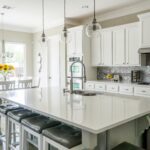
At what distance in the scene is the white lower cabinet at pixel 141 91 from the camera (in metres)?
3.78

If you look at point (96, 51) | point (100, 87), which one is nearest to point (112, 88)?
point (100, 87)

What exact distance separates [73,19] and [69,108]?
4.50m

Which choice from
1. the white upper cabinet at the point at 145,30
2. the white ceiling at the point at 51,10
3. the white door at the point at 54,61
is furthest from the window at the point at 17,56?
Result: the white upper cabinet at the point at 145,30

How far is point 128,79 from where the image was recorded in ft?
15.7

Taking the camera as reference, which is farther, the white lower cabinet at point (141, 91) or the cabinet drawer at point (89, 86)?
the cabinet drawer at point (89, 86)

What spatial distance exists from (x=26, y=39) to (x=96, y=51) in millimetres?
3220

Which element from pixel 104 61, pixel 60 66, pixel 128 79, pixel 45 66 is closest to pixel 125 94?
pixel 128 79

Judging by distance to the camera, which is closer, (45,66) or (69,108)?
(69,108)

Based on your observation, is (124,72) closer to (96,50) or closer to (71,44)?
(96,50)

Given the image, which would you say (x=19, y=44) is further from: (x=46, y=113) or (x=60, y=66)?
(x=46, y=113)

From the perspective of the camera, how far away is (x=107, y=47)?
4918 mm

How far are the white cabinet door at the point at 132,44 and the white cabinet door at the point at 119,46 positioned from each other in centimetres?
13

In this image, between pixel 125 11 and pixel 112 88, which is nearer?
pixel 112 88

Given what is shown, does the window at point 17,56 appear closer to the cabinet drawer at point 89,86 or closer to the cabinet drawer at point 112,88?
the cabinet drawer at point 89,86
